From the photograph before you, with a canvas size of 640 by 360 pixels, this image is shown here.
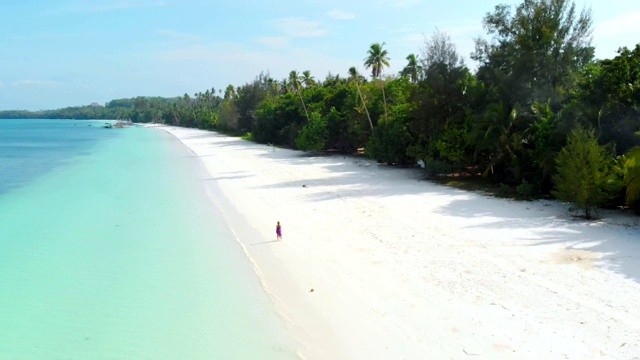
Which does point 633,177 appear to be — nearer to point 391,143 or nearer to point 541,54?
point 541,54

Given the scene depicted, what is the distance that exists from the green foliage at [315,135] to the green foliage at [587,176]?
26.9 m

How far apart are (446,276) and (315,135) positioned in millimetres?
31306

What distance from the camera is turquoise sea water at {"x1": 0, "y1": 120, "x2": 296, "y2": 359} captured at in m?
9.23

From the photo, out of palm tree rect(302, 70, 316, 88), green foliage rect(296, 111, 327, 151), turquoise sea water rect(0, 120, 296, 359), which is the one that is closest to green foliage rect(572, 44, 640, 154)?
turquoise sea water rect(0, 120, 296, 359)

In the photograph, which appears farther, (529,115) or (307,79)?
(307,79)

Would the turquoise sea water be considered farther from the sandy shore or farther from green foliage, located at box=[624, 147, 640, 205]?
green foliage, located at box=[624, 147, 640, 205]

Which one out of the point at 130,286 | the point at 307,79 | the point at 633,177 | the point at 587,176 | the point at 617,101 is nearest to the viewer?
the point at 130,286

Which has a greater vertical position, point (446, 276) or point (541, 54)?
point (541, 54)

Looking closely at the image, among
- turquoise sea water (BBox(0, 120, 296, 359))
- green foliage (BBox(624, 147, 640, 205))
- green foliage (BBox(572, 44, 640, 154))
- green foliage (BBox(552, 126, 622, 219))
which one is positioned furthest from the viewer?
green foliage (BBox(572, 44, 640, 154))

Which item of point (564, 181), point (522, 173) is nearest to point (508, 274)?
point (564, 181)

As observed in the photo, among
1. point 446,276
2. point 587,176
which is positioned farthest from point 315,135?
point 446,276

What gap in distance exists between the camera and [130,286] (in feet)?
40.2

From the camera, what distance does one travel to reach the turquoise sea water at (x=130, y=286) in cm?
923

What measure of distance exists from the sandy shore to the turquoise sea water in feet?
2.94
